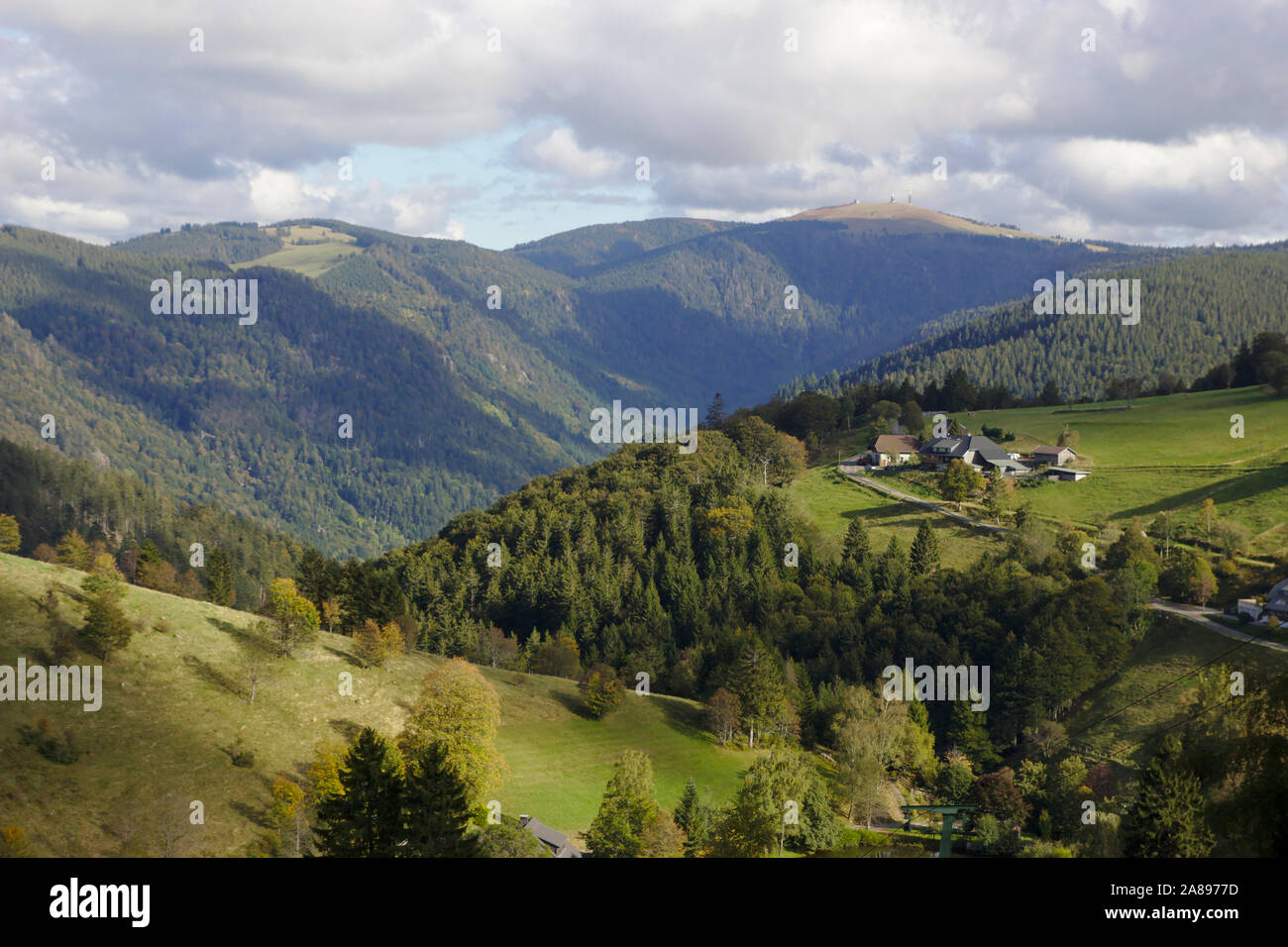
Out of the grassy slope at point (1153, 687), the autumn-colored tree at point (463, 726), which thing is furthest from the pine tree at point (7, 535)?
the grassy slope at point (1153, 687)

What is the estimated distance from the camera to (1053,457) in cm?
13862

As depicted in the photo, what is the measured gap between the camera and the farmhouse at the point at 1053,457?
138 metres

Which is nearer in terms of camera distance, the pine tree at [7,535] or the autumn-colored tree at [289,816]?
the autumn-colored tree at [289,816]

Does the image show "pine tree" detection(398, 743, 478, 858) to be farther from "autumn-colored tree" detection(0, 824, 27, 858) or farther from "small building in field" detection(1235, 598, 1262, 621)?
"small building in field" detection(1235, 598, 1262, 621)

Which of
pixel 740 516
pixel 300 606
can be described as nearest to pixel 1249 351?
pixel 740 516

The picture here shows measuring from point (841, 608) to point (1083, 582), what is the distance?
28911 mm

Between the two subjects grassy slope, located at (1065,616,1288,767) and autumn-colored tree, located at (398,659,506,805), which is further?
Answer: grassy slope, located at (1065,616,1288,767)

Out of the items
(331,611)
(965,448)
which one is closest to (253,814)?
(331,611)

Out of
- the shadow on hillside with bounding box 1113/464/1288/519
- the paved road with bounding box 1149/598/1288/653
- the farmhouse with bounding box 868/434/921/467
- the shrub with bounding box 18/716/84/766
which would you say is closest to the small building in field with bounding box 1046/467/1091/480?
the shadow on hillside with bounding box 1113/464/1288/519

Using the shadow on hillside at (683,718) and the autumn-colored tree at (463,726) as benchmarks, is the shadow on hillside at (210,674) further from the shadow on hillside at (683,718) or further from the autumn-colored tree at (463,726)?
the shadow on hillside at (683,718)

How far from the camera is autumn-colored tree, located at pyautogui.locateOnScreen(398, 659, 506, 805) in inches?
2339

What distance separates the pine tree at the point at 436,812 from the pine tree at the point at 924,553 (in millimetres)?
86028

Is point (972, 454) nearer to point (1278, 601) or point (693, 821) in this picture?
point (1278, 601)

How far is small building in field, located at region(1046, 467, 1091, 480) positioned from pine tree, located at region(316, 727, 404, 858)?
116945mm
